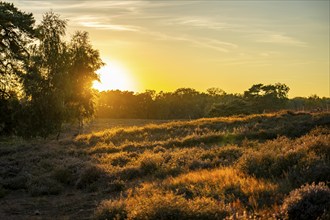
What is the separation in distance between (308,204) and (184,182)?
187 inches

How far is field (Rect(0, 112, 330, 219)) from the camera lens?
7.74 metres

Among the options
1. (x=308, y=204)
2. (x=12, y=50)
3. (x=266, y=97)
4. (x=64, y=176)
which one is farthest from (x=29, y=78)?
(x=266, y=97)

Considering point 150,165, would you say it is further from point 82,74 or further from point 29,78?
point 82,74

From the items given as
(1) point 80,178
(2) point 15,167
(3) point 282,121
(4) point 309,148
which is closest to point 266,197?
(4) point 309,148

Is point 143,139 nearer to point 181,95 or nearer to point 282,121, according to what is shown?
point 282,121

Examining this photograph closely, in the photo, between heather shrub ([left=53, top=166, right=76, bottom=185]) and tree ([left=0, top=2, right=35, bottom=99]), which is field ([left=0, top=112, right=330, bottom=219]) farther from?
tree ([left=0, top=2, right=35, bottom=99])

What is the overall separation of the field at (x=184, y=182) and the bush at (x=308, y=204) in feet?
0.06

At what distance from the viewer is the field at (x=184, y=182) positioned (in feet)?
25.4

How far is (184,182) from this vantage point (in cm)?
1118

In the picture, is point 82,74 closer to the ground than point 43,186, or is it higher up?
higher up

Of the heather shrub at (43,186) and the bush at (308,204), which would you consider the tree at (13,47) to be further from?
the bush at (308,204)

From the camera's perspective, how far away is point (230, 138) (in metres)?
24.9

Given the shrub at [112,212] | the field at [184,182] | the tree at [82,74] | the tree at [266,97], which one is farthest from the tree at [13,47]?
the tree at [266,97]

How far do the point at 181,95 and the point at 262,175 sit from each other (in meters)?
130
